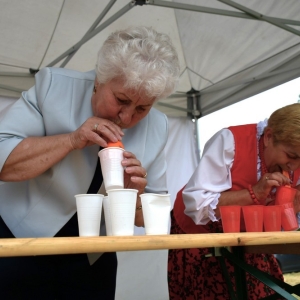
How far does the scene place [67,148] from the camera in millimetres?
1096

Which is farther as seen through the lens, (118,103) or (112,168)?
(118,103)

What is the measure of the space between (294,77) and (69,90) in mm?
2099

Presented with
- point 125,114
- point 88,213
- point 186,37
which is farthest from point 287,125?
Result: point 186,37

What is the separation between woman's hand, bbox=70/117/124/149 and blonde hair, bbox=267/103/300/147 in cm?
87

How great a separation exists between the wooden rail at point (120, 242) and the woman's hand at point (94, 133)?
36cm

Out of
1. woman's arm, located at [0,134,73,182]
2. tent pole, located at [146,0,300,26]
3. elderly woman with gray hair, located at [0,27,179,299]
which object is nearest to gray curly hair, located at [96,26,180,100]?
elderly woman with gray hair, located at [0,27,179,299]

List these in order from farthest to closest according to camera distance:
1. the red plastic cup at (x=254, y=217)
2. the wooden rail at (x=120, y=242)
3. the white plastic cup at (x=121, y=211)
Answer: the red plastic cup at (x=254, y=217), the white plastic cup at (x=121, y=211), the wooden rail at (x=120, y=242)

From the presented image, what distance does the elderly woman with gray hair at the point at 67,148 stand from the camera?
1.10 m

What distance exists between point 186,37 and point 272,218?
2.26 metres

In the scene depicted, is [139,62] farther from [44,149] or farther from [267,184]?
[267,184]

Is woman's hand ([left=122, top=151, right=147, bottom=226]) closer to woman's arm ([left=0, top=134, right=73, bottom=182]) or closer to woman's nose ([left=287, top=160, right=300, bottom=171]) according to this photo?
woman's arm ([left=0, top=134, right=73, bottom=182])

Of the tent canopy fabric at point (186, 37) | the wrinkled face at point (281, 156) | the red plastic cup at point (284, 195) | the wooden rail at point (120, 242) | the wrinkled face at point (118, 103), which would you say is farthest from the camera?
the tent canopy fabric at point (186, 37)

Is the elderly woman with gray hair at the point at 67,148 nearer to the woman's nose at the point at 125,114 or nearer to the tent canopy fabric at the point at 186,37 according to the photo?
the woman's nose at the point at 125,114

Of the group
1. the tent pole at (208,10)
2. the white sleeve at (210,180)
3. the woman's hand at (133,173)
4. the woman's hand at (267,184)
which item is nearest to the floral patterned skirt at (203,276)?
the white sleeve at (210,180)
